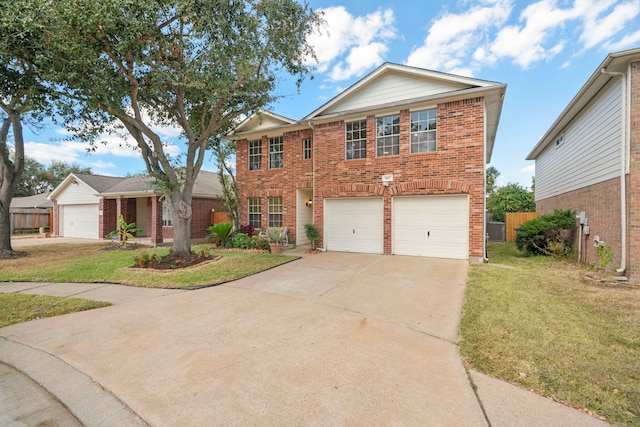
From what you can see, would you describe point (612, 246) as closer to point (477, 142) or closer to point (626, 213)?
point (626, 213)

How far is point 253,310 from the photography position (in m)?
4.77

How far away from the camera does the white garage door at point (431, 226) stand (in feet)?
30.7

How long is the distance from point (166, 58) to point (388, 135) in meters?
7.49

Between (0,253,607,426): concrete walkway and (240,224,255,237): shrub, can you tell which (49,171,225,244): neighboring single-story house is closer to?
(240,224,255,237): shrub

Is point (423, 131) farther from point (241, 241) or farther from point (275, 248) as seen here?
point (241, 241)

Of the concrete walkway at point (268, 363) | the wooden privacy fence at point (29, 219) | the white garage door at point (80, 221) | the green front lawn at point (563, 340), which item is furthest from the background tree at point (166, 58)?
the wooden privacy fence at point (29, 219)

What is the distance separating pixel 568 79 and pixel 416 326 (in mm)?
11532

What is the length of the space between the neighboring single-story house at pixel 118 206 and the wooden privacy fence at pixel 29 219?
564 cm

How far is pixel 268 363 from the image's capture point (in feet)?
10.2

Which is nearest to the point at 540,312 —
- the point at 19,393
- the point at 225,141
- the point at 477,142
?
the point at 477,142

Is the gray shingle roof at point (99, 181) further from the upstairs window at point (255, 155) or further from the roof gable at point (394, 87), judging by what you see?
the roof gable at point (394, 87)

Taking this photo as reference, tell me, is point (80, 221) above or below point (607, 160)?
below

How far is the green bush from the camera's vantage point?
33.3 feet

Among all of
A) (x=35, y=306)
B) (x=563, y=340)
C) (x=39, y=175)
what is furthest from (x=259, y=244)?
(x=39, y=175)
